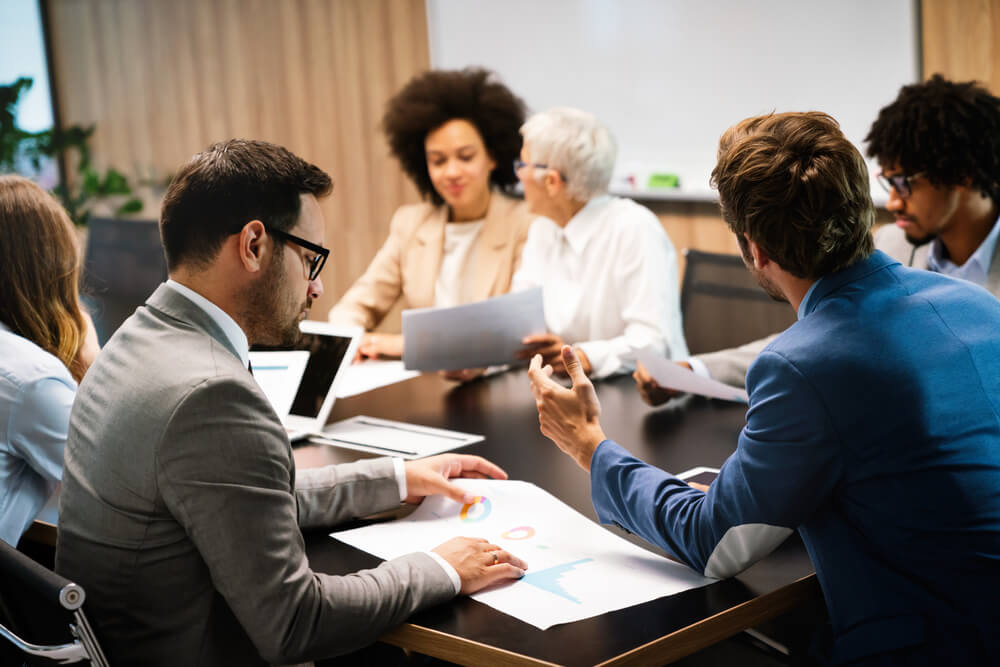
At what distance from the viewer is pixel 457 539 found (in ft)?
4.42

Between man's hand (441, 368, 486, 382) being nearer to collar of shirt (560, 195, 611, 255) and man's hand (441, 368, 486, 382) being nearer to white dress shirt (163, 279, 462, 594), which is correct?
collar of shirt (560, 195, 611, 255)

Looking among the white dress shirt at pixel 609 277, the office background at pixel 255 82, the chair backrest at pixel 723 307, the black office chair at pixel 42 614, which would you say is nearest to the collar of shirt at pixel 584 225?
the white dress shirt at pixel 609 277

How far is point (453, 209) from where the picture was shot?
3.47m

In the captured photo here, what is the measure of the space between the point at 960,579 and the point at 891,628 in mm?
101

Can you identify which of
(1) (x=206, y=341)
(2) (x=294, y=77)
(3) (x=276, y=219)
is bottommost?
(1) (x=206, y=341)

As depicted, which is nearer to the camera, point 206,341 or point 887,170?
point 206,341

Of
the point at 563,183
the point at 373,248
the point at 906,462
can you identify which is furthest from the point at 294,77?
the point at 906,462

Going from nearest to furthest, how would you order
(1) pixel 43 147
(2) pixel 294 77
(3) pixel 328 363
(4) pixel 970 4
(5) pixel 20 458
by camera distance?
1. (5) pixel 20 458
2. (3) pixel 328 363
3. (4) pixel 970 4
4. (2) pixel 294 77
5. (1) pixel 43 147

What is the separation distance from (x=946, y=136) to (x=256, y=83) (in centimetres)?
384

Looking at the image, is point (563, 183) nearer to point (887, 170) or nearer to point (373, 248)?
point (887, 170)

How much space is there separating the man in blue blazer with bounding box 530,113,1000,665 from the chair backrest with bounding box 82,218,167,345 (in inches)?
107

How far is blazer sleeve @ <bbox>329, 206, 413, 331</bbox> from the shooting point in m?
3.46

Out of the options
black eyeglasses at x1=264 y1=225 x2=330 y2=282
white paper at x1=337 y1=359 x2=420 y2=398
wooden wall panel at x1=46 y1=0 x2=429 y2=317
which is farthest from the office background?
black eyeglasses at x1=264 y1=225 x2=330 y2=282

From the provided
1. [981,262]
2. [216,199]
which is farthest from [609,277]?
[216,199]
